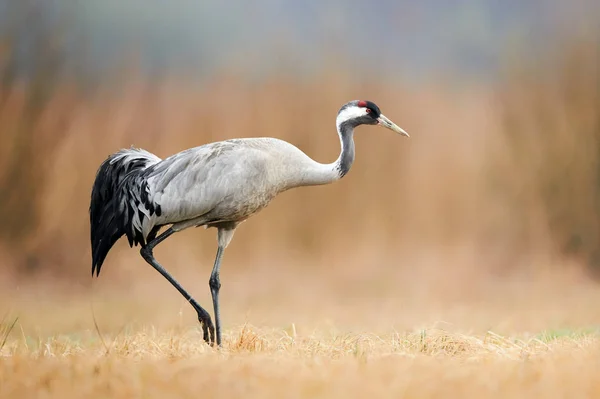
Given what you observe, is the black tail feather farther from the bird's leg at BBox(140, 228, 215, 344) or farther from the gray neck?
the gray neck

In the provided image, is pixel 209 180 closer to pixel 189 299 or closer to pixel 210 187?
pixel 210 187

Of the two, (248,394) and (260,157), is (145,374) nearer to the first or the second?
(248,394)

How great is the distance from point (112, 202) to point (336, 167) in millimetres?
1998

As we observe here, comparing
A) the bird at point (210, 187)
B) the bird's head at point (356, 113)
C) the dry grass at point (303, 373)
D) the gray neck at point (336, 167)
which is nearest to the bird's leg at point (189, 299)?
the bird at point (210, 187)

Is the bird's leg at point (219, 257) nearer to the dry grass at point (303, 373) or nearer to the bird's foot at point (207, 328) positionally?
the bird's foot at point (207, 328)

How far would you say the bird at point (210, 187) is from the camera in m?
6.72

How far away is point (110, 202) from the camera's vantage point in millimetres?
7340

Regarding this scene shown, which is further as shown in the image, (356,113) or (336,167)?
(356,113)

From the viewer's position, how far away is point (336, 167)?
705cm

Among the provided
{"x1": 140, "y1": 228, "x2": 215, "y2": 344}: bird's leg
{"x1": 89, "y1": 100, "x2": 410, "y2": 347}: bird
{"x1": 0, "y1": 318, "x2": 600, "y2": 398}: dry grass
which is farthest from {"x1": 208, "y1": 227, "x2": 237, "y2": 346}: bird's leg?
{"x1": 0, "y1": 318, "x2": 600, "y2": 398}: dry grass

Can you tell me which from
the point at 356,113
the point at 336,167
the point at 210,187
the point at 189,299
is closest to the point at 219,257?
the point at 189,299

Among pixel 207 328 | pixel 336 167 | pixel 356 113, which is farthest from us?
pixel 356 113

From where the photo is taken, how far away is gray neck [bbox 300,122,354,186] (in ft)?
22.8

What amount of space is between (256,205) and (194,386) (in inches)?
105
